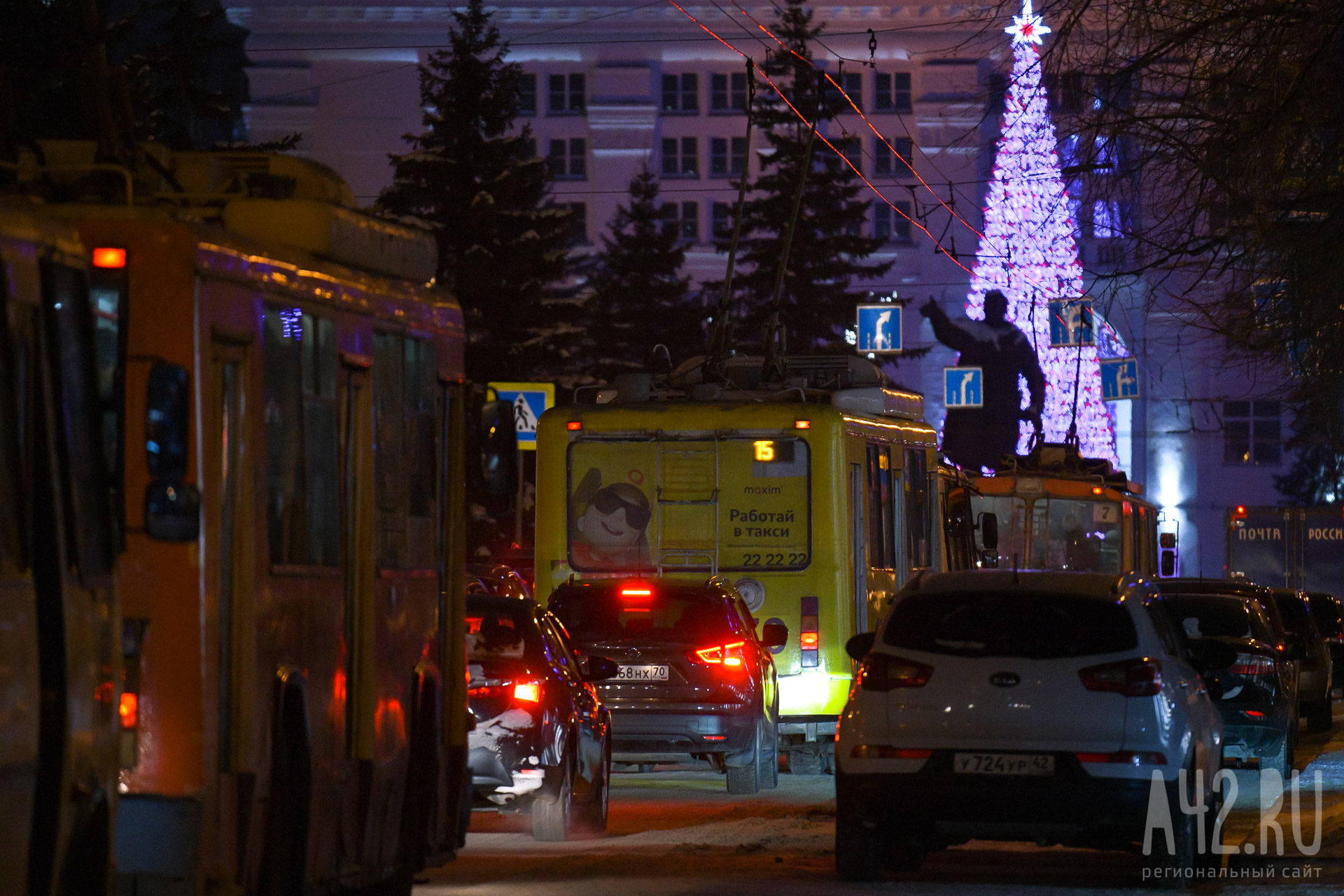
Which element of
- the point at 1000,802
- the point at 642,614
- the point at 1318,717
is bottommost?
the point at 1318,717

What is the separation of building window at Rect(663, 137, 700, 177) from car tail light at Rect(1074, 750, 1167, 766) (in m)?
73.3

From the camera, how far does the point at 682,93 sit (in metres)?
84.4

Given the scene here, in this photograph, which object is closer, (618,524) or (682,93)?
(618,524)

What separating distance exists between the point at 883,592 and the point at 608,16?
64.9 metres

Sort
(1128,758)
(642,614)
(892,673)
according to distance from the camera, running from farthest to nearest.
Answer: (642,614) < (892,673) < (1128,758)

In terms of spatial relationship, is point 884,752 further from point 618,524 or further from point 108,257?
point 618,524

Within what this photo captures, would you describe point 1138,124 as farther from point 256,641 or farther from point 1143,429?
point 1143,429

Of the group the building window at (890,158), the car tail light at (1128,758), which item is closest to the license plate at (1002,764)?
the car tail light at (1128,758)

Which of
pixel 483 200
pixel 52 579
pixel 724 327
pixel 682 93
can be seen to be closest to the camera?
pixel 52 579

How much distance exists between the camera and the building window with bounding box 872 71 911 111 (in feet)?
267

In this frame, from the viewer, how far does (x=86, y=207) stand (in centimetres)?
715

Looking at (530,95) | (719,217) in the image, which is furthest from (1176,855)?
(530,95)

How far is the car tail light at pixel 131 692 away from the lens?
22.8 feet

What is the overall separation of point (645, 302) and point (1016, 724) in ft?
179
